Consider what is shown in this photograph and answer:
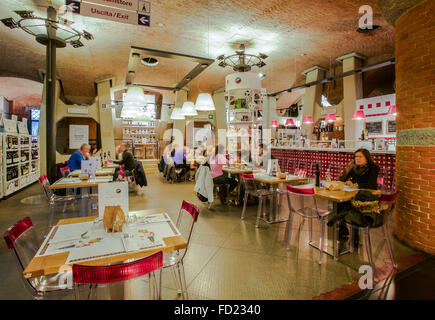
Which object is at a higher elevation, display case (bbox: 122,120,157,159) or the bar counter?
display case (bbox: 122,120,157,159)

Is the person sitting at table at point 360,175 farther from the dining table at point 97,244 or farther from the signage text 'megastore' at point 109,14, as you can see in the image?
the signage text 'megastore' at point 109,14

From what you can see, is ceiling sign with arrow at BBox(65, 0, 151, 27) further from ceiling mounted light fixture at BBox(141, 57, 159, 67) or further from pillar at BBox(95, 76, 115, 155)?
pillar at BBox(95, 76, 115, 155)

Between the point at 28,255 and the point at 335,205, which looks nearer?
the point at 28,255

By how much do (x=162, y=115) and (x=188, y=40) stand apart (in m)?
8.83

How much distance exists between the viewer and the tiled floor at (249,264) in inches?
93.9

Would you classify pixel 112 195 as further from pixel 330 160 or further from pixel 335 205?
pixel 330 160

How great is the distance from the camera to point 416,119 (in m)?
3.32

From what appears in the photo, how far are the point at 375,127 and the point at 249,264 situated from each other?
28.6 feet

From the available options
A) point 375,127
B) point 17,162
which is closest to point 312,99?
point 375,127

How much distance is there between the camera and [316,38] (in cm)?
686

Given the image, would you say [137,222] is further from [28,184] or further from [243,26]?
[28,184]

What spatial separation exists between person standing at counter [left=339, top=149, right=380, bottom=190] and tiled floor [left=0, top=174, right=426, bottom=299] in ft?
2.91

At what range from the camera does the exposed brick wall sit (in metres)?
3.15

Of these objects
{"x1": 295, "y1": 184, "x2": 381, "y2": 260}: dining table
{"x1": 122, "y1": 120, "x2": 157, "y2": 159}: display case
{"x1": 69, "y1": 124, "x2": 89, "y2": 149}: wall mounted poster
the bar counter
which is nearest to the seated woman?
the bar counter
